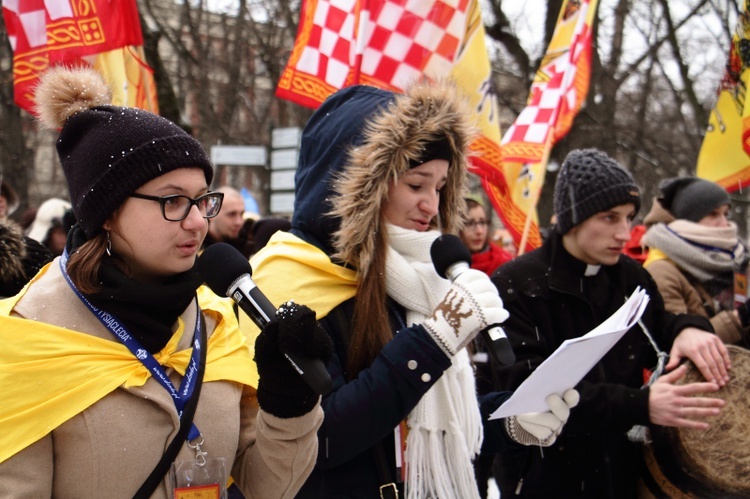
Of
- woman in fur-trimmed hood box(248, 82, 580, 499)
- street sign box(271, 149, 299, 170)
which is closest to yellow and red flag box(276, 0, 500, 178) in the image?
woman in fur-trimmed hood box(248, 82, 580, 499)

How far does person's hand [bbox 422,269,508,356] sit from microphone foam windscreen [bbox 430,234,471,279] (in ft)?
0.29

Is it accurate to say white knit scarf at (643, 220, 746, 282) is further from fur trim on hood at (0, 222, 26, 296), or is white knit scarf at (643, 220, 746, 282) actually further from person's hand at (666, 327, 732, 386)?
fur trim on hood at (0, 222, 26, 296)

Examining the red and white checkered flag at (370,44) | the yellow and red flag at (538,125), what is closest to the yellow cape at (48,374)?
the red and white checkered flag at (370,44)

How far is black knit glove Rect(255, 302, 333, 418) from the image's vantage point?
172cm

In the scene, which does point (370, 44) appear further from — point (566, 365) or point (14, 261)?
point (566, 365)

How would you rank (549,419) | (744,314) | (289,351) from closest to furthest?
(289,351)
(549,419)
(744,314)

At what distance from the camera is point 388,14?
490 cm

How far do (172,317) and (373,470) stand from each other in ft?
2.71

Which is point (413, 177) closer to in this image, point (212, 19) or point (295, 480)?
point (295, 480)

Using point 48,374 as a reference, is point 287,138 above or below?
below

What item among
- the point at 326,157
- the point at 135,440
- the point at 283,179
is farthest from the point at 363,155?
the point at 283,179

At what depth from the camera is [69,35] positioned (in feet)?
15.5

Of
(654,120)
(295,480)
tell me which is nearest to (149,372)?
(295,480)

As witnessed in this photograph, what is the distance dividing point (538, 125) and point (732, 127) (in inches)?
53.6
